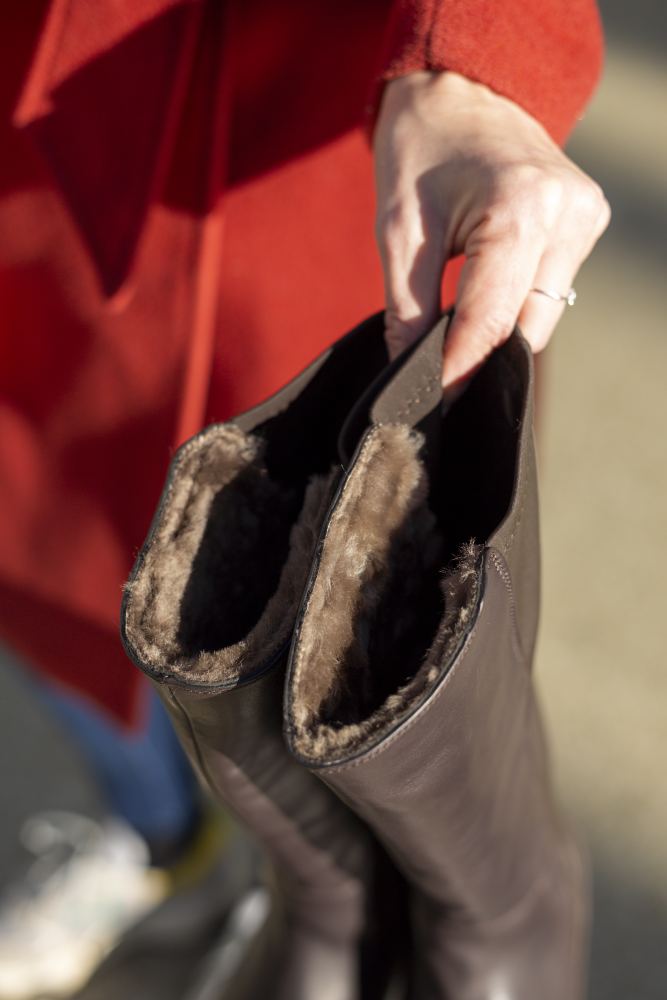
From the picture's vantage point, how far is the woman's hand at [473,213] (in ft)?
1.86

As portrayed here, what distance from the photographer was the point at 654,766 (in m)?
1.24

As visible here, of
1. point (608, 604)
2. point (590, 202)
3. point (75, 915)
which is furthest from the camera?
point (608, 604)

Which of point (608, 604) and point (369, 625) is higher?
point (369, 625)

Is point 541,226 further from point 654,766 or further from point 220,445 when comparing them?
point 654,766

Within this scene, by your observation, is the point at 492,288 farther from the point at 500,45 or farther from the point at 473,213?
the point at 500,45

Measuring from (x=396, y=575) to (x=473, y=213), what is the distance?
0.23m

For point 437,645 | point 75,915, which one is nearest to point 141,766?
→ point 75,915

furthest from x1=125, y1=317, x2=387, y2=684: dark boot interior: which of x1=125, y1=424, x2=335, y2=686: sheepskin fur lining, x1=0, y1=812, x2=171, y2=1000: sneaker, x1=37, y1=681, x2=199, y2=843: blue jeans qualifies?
x1=0, y1=812, x2=171, y2=1000: sneaker

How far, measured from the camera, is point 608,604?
141 cm

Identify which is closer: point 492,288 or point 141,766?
point 492,288

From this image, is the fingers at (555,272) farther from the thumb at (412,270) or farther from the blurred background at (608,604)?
the blurred background at (608,604)

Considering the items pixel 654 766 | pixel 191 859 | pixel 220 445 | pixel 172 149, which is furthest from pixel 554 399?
pixel 220 445

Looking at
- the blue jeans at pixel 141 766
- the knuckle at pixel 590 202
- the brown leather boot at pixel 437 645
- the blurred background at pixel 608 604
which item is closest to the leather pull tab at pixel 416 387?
the brown leather boot at pixel 437 645

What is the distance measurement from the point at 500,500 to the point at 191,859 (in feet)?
2.85
